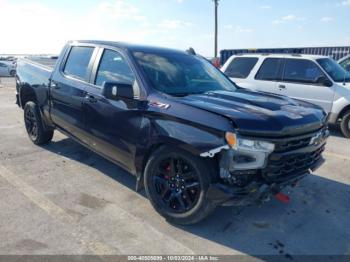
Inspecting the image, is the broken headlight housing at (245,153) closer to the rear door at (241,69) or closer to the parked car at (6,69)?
the rear door at (241,69)

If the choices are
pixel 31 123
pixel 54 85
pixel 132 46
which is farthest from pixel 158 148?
pixel 31 123

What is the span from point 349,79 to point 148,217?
6.24 m

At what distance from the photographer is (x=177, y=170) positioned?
362 centimetres

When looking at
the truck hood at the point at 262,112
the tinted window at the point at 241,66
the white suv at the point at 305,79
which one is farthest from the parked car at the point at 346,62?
the truck hood at the point at 262,112

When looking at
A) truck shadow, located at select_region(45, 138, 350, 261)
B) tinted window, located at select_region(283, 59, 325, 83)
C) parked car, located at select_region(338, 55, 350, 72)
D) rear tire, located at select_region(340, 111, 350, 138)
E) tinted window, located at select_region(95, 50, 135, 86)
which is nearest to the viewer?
truck shadow, located at select_region(45, 138, 350, 261)

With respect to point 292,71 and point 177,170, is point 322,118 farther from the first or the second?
point 292,71

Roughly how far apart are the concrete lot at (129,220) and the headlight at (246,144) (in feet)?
3.21

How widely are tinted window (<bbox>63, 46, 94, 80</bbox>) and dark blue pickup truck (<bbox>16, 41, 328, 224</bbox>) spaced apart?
21mm

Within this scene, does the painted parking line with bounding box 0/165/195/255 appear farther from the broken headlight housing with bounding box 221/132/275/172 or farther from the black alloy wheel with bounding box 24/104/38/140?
the black alloy wheel with bounding box 24/104/38/140

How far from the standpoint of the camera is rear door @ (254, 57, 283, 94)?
27.8ft

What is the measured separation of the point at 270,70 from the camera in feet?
28.3

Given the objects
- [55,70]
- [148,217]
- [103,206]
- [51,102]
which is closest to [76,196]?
[103,206]

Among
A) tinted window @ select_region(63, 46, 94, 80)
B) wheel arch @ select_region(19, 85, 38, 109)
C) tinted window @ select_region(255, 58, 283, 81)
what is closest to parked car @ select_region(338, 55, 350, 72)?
tinted window @ select_region(255, 58, 283, 81)

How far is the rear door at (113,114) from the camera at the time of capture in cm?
398
